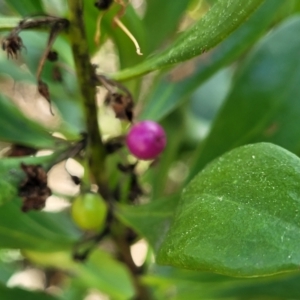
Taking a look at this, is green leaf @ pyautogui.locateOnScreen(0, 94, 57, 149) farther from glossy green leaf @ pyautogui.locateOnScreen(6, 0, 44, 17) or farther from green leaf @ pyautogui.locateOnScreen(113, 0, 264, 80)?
green leaf @ pyautogui.locateOnScreen(113, 0, 264, 80)

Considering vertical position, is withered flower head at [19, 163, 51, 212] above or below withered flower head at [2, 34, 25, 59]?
below

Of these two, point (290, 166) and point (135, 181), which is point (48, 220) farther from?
point (290, 166)

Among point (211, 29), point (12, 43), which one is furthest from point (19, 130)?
point (211, 29)

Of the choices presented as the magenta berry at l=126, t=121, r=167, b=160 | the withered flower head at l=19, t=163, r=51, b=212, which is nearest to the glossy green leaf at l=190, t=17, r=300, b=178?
the magenta berry at l=126, t=121, r=167, b=160

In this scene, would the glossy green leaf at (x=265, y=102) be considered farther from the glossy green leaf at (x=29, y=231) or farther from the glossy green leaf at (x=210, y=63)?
the glossy green leaf at (x=29, y=231)

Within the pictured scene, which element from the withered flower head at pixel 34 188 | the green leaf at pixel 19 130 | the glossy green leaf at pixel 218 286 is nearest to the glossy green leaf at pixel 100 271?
the glossy green leaf at pixel 218 286

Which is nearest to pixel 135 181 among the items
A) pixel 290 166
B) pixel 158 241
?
pixel 158 241

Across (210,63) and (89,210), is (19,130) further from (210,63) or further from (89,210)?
(210,63)
